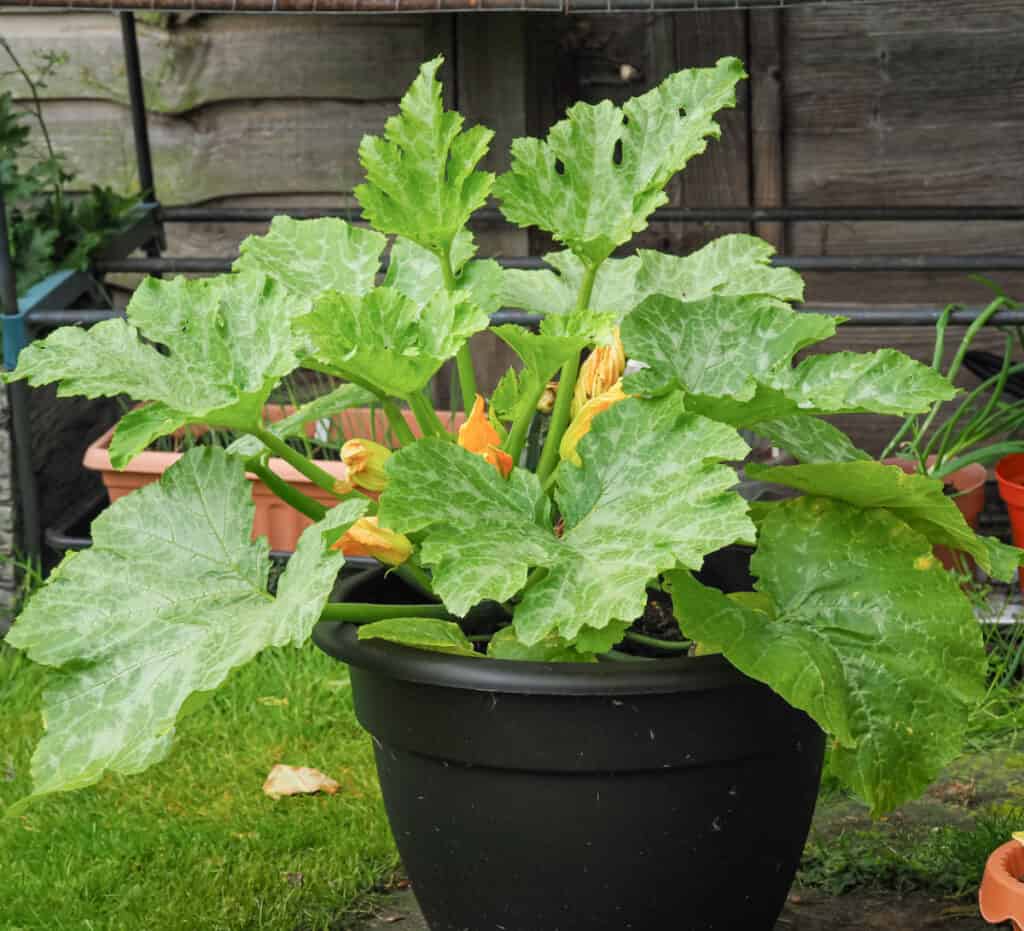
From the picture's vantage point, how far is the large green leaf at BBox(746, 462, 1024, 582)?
1.38 m

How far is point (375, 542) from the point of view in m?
1.45

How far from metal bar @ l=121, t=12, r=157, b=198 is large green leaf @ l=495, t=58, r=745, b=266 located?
1.71 metres

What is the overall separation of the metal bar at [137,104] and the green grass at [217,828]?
112 centimetres

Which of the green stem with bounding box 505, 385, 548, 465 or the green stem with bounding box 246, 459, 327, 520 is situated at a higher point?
the green stem with bounding box 505, 385, 548, 465

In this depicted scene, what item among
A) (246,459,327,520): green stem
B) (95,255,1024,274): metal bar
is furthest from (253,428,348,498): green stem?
(95,255,1024,274): metal bar

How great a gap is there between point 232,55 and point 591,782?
Result: 7.32 ft

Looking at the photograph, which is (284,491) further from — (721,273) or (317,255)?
(721,273)

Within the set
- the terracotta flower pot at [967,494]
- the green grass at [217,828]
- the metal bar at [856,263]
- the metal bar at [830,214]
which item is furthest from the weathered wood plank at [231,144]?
the terracotta flower pot at [967,494]

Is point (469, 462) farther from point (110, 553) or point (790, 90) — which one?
point (790, 90)

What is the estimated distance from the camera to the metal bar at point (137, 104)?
3020 millimetres

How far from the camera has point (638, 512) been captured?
52.0 inches

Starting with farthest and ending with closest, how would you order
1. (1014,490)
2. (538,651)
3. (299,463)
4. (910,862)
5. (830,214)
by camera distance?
(830,214)
(1014,490)
(910,862)
(299,463)
(538,651)

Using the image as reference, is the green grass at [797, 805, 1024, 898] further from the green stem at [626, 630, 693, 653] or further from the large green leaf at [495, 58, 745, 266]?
the large green leaf at [495, 58, 745, 266]

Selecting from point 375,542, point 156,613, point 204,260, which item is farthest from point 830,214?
point 156,613
